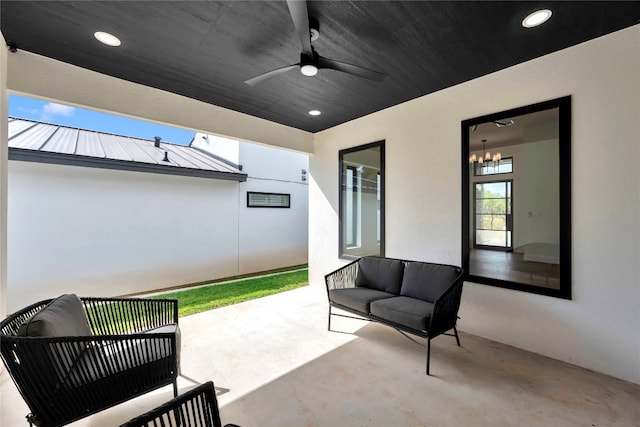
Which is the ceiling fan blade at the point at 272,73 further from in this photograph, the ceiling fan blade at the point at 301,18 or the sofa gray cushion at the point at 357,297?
the sofa gray cushion at the point at 357,297

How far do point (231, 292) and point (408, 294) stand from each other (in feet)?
11.1

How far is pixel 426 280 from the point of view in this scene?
323 centimetres

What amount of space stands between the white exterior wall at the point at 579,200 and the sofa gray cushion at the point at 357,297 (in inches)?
37.2

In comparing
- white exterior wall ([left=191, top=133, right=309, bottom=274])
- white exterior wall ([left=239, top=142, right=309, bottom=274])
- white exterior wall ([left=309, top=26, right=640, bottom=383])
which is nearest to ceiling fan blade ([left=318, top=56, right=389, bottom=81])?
white exterior wall ([left=309, top=26, right=640, bottom=383])

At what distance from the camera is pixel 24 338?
1479mm

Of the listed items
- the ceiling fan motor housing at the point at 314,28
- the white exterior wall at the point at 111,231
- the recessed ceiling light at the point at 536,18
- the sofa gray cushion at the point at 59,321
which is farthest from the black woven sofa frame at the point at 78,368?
the recessed ceiling light at the point at 536,18

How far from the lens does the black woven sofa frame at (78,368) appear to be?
1489 mm

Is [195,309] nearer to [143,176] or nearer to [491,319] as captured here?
[143,176]

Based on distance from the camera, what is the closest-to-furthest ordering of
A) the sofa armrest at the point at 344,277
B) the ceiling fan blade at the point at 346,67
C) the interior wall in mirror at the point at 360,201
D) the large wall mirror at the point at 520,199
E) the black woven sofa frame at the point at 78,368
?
1. the black woven sofa frame at the point at 78,368
2. the ceiling fan blade at the point at 346,67
3. the large wall mirror at the point at 520,199
4. the sofa armrest at the point at 344,277
5. the interior wall in mirror at the point at 360,201

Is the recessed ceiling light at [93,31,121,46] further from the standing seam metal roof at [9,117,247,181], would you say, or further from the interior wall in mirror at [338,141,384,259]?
the interior wall in mirror at [338,141,384,259]

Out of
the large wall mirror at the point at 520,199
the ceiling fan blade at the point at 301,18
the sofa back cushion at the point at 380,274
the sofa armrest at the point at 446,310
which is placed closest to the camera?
the ceiling fan blade at the point at 301,18

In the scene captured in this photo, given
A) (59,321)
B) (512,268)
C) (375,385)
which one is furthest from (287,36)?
(512,268)

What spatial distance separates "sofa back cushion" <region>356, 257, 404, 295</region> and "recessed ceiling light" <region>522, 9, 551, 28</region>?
2674mm

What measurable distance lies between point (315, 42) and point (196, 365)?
10.7ft
